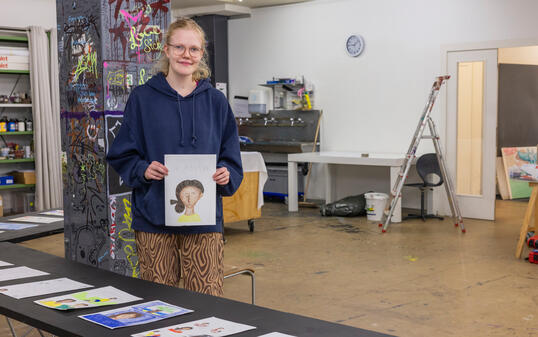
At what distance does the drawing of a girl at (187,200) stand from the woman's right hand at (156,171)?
76mm

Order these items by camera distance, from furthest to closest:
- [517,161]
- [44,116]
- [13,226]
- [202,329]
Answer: [517,161] < [44,116] < [13,226] < [202,329]

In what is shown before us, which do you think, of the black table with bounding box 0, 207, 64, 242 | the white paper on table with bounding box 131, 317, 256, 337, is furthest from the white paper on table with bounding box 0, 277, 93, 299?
the black table with bounding box 0, 207, 64, 242

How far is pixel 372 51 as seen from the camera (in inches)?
370

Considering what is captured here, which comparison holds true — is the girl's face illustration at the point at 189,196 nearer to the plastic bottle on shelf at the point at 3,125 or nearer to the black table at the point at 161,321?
the black table at the point at 161,321

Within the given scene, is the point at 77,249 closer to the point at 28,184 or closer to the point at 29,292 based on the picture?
the point at 29,292

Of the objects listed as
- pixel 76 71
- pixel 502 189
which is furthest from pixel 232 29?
pixel 76 71

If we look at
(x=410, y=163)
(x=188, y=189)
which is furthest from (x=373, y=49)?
(x=188, y=189)

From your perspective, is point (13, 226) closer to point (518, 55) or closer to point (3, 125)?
point (3, 125)

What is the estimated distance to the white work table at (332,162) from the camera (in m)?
8.20

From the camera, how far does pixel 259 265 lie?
6.02m

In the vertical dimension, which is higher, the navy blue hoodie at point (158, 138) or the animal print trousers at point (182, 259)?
the navy blue hoodie at point (158, 138)

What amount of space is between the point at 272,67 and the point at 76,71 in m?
6.63

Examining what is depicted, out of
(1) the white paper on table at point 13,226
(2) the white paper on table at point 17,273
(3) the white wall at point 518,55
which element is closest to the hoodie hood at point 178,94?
(2) the white paper on table at point 17,273

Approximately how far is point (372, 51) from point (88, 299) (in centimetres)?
779
